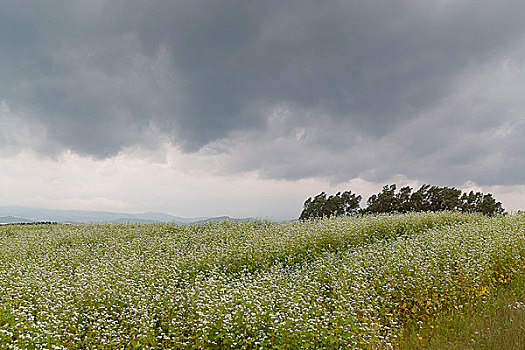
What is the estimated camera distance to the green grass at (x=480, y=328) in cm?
618

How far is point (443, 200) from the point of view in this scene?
29594 mm

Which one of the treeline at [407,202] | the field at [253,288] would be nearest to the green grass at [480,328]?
the field at [253,288]

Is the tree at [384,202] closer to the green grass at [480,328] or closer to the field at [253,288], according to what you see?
the field at [253,288]

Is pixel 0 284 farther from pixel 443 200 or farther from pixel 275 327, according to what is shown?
pixel 443 200

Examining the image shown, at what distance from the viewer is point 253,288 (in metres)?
8.77

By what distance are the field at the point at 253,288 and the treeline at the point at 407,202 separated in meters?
14.8

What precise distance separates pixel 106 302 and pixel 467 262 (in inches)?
375

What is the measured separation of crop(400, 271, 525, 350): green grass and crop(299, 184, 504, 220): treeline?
65.9 feet

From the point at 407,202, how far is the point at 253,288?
24.6 m

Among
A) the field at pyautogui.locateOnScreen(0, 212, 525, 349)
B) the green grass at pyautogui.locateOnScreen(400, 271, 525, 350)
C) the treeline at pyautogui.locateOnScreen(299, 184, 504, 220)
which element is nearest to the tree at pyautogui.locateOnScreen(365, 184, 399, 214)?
the treeline at pyautogui.locateOnScreen(299, 184, 504, 220)

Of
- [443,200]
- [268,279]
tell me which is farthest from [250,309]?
[443,200]

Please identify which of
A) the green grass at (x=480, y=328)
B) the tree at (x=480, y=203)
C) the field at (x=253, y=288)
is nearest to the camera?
the green grass at (x=480, y=328)

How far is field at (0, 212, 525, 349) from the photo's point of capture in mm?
6801

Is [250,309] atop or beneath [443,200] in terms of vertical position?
beneath
